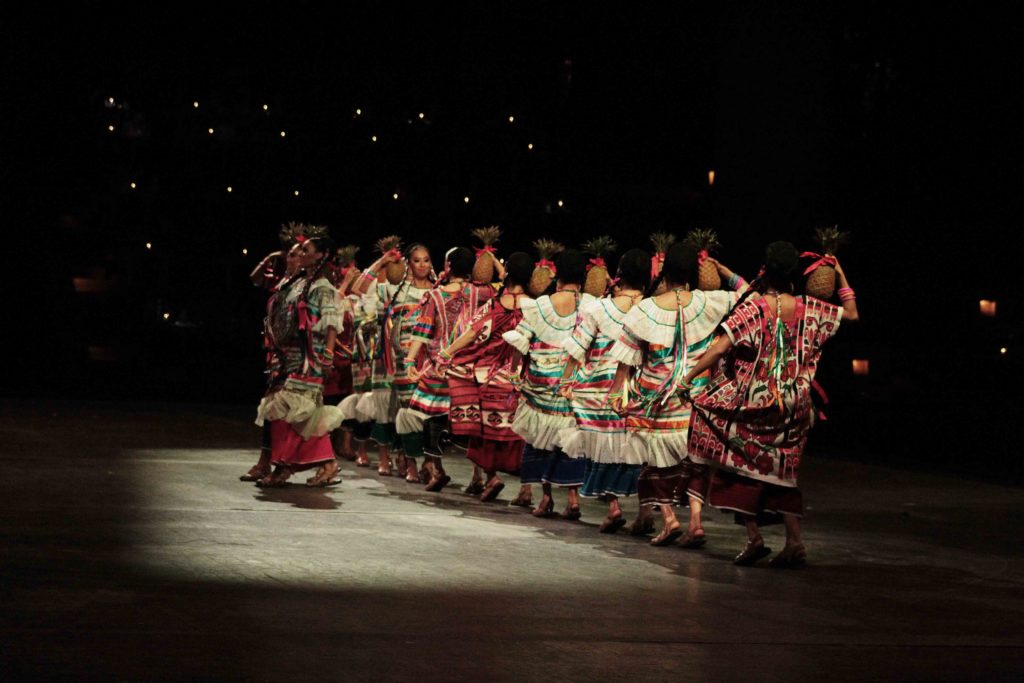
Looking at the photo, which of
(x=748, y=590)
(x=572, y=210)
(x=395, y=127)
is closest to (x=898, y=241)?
(x=572, y=210)

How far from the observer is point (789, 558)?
7820mm

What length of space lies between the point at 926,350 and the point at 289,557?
10547 millimetres

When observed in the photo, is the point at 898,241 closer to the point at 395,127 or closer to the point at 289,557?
the point at 395,127

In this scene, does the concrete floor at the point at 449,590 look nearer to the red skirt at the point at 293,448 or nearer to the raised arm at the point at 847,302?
the red skirt at the point at 293,448

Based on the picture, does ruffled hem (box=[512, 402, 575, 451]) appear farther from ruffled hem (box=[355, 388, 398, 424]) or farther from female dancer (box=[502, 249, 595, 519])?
ruffled hem (box=[355, 388, 398, 424])

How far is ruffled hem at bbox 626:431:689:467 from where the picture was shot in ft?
28.6

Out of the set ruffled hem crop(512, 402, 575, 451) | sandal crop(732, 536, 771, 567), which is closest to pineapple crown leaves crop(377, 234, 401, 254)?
ruffled hem crop(512, 402, 575, 451)

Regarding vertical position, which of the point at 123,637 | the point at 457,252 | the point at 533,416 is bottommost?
the point at 123,637

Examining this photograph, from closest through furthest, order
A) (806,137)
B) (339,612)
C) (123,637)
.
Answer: (123,637)
(339,612)
(806,137)

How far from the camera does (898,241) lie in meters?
16.5

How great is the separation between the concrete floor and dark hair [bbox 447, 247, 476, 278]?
157 cm

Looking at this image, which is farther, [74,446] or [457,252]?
[74,446]

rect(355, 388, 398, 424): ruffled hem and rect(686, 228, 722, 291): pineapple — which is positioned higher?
rect(686, 228, 722, 291): pineapple

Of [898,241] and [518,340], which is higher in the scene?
[898,241]
